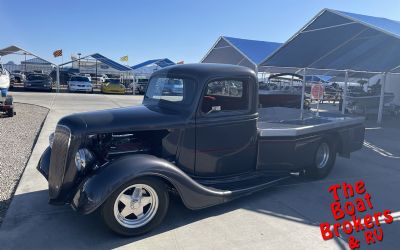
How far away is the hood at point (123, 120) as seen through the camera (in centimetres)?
354

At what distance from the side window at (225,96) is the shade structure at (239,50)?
53.3 ft

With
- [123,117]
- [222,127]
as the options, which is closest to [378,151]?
[222,127]

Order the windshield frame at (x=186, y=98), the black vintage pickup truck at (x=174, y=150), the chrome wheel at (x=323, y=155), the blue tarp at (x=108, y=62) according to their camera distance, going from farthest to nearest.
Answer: the blue tarp at (x=108, y=62), the chrome wheel at (x=323, y=155), the windshield frame at (x=186, y=98), the black vintage pickup truck at (x=174, y=150)

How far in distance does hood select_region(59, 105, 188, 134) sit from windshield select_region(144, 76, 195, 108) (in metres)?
0.26

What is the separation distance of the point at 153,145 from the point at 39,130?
6.60m

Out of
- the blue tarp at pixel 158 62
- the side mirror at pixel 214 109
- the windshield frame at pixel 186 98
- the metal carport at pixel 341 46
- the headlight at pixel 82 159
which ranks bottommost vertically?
the headlight at pixel 82 159

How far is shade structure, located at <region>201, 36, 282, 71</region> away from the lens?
71.7ft

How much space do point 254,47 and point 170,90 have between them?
20.5 metres

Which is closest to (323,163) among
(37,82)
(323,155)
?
(323,155)

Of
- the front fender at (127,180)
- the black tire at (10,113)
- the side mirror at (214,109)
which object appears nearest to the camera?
the front fender at (127,180)

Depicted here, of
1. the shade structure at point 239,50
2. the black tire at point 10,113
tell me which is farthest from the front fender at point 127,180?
the shade structure at point 239,50

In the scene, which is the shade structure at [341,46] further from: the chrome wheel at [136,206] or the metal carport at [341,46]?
the chrome wheel at [136,206]

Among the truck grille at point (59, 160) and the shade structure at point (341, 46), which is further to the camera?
the shade structure at point (341, 46)

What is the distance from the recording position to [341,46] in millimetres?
12898
